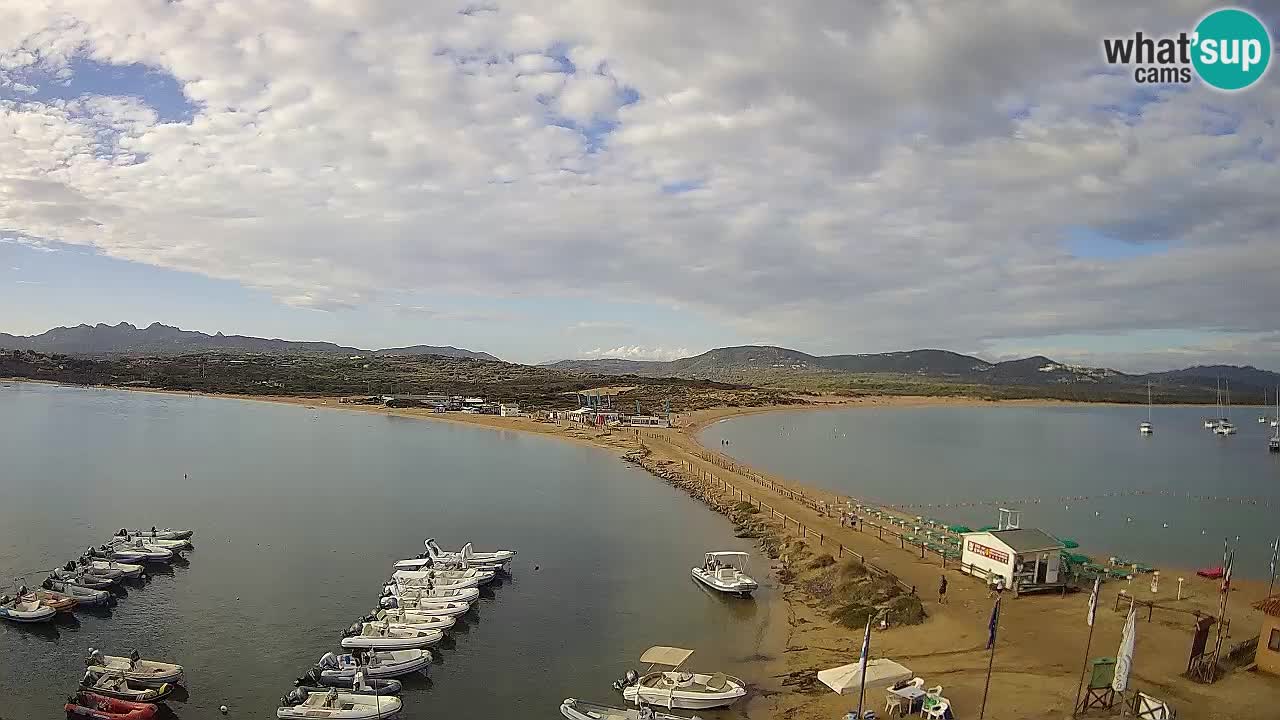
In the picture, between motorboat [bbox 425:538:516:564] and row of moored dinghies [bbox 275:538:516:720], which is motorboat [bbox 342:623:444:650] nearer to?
row of moored dinghies [bbox 275:538:516:720]

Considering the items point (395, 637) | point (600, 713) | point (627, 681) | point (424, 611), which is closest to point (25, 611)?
point (395, 637)

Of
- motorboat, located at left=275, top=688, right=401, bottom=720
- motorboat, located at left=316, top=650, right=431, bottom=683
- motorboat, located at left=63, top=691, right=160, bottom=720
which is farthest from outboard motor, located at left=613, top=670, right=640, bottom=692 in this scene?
motorboat, located at left=63, top=691, right=160, bottom=720

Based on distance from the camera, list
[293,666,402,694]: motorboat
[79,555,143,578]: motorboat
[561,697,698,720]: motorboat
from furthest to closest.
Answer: [79,555,143,578]: motorboat
[293,666,402,694]: motorboat
[561,697,698,720]: motorboat

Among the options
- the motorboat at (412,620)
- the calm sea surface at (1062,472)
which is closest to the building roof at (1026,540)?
the calm sea surface at (1062,472)

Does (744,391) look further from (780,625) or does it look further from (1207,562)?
(780,625)

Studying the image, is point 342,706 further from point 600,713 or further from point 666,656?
point 666,656

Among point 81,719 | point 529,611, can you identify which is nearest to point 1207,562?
point 529,611
